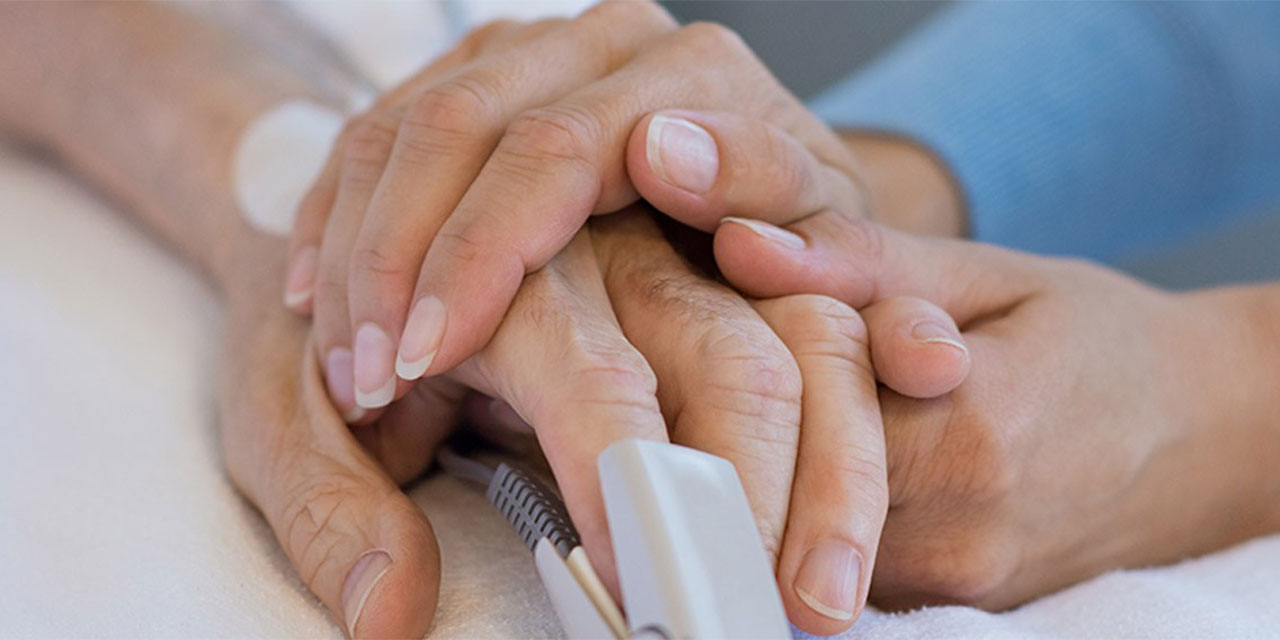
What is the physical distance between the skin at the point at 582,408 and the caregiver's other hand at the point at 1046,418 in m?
0.04

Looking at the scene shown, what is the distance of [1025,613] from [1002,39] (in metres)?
0.63

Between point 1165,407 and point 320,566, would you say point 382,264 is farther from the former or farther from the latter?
point 1165,407

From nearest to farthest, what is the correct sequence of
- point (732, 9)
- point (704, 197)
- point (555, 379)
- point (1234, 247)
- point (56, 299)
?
1. point (555, 379)
2. point (704, 197)
3. point (56, 299)
4. point (732, 9)
5. point (1234, 247)

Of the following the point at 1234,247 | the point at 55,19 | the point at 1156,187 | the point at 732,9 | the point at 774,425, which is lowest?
the point at 1234,247

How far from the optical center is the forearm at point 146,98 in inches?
33.1

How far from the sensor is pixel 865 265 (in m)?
0.59

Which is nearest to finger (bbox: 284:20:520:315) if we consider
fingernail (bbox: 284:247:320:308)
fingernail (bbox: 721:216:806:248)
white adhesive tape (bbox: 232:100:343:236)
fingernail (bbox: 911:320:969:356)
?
fingernail (bbox: 284:247:320:308)

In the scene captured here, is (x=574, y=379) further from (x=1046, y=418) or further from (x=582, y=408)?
(x=1046, y=418)

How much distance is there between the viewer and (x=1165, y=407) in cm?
62

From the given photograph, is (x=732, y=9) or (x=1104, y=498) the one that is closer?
Answer: (x=1104, y=498)

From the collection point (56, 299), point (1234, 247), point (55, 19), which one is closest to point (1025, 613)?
point (56, 299)

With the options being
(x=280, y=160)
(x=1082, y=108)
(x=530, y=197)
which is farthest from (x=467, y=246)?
(x=1082, y=108)

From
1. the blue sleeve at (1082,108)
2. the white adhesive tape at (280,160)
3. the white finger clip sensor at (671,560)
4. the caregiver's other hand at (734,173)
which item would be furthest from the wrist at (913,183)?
the white finger clip sensor at (671,560)

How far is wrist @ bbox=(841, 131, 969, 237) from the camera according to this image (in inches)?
34.5
